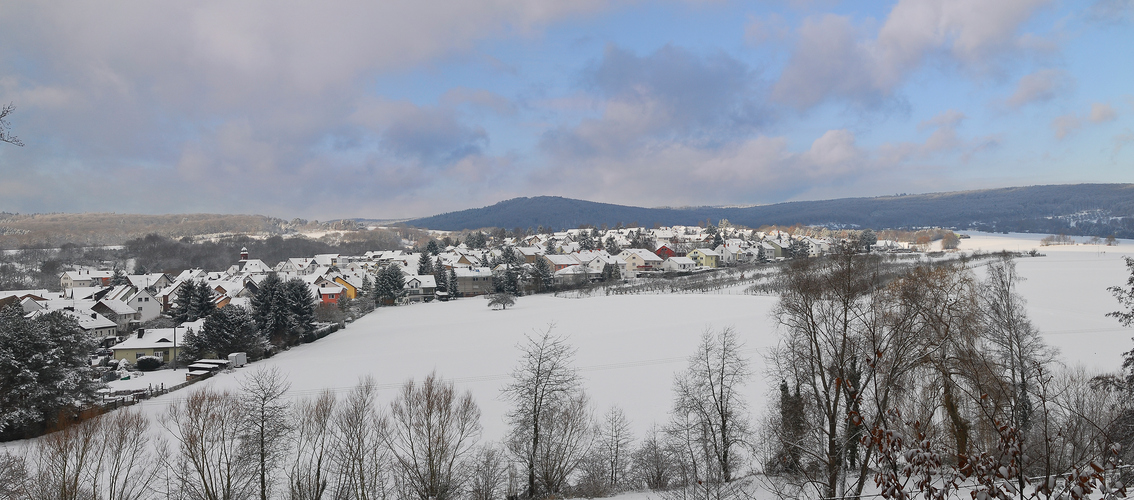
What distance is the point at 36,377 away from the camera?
17.5 m

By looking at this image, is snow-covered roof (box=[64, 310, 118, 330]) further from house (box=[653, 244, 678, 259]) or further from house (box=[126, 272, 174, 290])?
house (box=[653, 244, 678, 259])

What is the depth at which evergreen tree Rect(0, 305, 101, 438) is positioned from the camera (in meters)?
17.0

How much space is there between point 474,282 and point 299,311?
96.0 ft

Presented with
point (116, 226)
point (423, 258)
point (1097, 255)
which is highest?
point (116, 226)

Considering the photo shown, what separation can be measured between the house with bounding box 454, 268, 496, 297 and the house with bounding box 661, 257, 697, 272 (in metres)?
25.8

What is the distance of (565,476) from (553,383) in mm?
2196

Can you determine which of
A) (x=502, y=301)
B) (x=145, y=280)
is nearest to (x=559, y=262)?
(x=502, y=301)

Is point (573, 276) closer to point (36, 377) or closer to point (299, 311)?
point (299, 311)

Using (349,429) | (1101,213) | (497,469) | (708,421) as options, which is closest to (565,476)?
(497,469)

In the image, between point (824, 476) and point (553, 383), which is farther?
point (553, 383)

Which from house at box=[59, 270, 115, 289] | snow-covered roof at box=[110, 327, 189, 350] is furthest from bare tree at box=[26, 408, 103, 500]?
house at box=[59, 270, 115, 289]

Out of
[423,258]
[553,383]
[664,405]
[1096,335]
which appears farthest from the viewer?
[423,258]

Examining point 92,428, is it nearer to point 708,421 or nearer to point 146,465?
point 146,465

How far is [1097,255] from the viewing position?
57.5m
